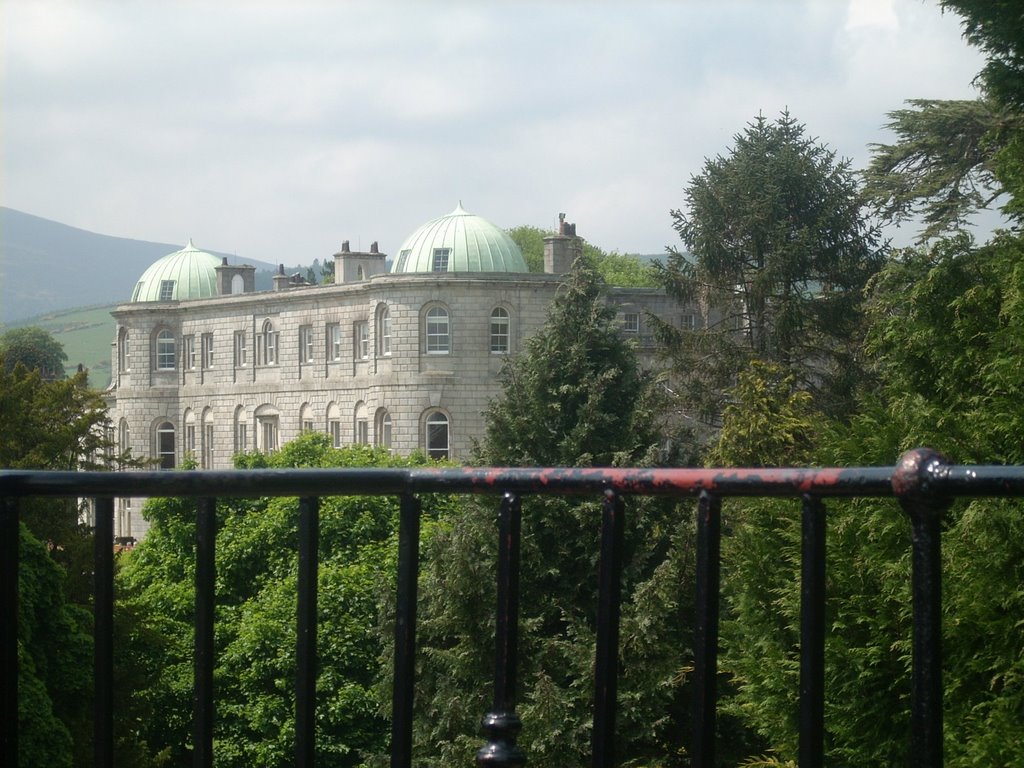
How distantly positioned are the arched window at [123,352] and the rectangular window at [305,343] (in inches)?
608

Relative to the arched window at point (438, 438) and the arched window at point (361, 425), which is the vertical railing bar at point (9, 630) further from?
the arched window at point (361, 425)

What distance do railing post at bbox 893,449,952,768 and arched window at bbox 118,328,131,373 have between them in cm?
9124

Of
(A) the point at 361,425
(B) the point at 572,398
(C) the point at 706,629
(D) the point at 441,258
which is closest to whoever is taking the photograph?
(C) the point at 706,629

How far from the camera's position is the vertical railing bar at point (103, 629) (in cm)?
321

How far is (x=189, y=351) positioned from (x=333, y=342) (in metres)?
13.9

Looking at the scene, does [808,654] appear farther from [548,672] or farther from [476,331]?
[476,331]

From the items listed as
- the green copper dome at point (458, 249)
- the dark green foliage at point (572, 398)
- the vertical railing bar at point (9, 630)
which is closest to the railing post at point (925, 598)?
the vertical railing bar at point (9, 630)

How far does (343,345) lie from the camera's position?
7775 cm

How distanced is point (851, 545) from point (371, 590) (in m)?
23.5

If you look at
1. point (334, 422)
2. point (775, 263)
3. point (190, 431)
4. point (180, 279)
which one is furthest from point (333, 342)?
point (775, 263)

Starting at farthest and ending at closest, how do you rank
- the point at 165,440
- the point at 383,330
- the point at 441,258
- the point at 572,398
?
the point at 165,440, the point at 441,258, the point at 383,330, the point at 572,398

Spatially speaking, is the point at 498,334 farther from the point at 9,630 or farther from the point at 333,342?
the point at 9,630

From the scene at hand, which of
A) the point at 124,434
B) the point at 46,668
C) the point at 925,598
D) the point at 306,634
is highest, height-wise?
the point at 925,598

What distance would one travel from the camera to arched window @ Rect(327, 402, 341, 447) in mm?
78062
